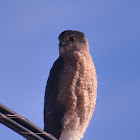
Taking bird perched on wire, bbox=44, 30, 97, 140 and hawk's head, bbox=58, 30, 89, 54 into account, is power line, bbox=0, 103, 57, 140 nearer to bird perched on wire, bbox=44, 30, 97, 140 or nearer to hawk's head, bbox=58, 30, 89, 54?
bird perched on wire, bbox=44, 30, 97, 140

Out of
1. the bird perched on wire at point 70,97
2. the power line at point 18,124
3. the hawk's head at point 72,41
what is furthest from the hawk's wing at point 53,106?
the power line at point 18,124

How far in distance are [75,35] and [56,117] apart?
1850 millimetres

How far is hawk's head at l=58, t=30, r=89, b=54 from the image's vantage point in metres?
6.79

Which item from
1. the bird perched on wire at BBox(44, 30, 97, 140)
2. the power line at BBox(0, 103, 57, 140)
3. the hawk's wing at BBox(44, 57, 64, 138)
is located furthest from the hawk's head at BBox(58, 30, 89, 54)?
the power line at BBox(0, 103, 57, 140)

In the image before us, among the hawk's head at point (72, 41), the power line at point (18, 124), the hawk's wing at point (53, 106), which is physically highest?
the hawk's head at point (72, 41)

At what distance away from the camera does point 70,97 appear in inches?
234

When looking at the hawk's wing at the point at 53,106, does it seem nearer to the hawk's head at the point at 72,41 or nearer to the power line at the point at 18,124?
the hawk's head at the point at 72,41

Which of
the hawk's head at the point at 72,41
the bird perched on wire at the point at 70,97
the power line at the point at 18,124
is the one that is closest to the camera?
the power line at the point at 18,124

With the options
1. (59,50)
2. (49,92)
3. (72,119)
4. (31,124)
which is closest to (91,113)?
(72,119)

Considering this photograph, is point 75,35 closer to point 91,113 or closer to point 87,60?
point 87,60

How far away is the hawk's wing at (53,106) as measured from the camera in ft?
19.7

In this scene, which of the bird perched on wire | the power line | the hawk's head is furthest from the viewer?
the hawk's head

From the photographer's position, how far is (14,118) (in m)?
2.69

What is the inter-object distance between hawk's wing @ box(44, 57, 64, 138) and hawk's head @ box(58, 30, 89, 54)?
1.44 ft
